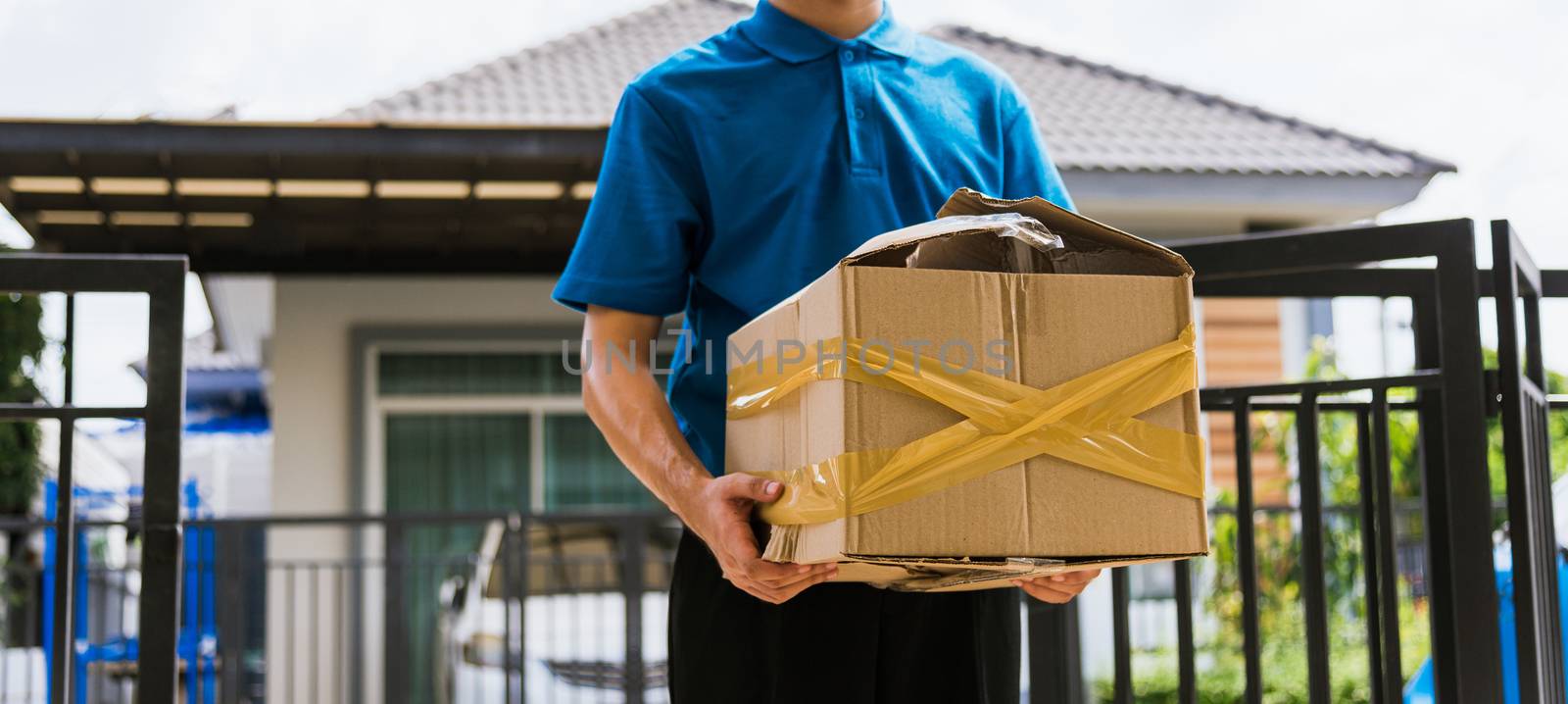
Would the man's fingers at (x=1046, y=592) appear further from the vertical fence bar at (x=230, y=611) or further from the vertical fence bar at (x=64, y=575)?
the vertical fence bar at (x=230, y=611)

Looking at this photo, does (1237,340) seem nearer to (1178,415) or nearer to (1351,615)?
(1351,615)

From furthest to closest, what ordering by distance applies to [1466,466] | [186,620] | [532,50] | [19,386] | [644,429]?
[19,386], [532,50], [186,620], [1466,466], [644,429]

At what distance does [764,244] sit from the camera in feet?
4.48

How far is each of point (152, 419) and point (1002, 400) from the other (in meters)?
1.32

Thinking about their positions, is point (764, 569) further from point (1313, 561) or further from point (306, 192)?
point (306, 192)

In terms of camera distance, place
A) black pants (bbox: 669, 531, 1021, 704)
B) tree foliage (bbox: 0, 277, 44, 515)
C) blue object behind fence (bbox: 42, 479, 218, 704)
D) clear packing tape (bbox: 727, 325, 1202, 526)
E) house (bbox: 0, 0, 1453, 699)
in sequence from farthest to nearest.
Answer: tree foliage (bbox: 0, 277, 44, 515) → house (bbox: 0, 0, 1453, 699) → blue object behind fence (bbox: 42, 479, 218, 704) → black pants (bbox: 669, 531, 1021, 704) → clear packing tape (bbox: 727, 325, 1202, 526)

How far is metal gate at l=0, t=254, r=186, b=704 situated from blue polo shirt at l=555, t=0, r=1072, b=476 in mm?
772

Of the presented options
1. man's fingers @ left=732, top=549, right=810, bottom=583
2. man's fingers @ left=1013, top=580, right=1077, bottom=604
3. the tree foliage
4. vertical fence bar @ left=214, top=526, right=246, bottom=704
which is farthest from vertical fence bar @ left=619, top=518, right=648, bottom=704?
the tree foliage

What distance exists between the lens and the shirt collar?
1.42 m

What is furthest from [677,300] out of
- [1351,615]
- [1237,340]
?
[1237,340]

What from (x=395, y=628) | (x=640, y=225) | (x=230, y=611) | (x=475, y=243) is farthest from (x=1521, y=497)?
(x=475, y=243)

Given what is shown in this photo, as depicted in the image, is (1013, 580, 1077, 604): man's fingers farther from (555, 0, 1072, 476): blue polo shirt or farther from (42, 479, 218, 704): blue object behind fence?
(42, 479, 218, 704): blue object behind fence

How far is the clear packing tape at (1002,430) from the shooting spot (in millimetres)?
1021

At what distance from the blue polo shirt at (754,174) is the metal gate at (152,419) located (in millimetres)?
772
